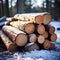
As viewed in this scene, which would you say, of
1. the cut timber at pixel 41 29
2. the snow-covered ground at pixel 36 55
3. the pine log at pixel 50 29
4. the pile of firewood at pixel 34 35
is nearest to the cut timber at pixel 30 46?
the pile of firewood at pixel 34 35

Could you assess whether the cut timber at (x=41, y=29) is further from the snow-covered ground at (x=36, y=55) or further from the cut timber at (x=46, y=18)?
the snow-covered ground at (x=36, y=55)

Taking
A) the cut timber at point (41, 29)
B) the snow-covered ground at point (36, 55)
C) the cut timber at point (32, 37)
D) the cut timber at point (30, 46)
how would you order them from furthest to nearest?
the cut timber at point (41, 29) → the cut timber at point (32, 37) → the cut timber at point (30, 46) → the snow-covered ground at point (36, 55)

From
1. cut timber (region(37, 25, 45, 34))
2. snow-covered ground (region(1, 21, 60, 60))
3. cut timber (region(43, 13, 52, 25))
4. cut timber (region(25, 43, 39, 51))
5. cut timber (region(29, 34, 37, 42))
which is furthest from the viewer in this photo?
cut timber (region(43, 13, 52, 25))

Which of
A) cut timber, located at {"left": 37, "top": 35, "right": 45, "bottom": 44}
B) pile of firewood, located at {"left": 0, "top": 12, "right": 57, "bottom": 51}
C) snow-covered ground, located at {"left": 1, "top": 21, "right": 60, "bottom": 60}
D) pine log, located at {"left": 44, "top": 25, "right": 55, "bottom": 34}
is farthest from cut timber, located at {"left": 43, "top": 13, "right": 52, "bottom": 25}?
snow-covered ground, located at {"left": 1, "top": 21, "right": 60, "bottom": 60}

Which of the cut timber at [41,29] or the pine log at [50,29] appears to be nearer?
the cut timber at [41,29]

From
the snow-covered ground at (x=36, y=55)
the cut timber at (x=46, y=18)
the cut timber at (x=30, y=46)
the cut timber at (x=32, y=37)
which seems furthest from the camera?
the cut timber at (x=46, y=18)

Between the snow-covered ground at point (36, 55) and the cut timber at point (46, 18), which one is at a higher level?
the cut timber at point (46, 18)

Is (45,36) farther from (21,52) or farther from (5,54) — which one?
(5,54)

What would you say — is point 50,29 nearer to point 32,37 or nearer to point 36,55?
point 32,37

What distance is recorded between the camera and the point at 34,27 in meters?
6.21

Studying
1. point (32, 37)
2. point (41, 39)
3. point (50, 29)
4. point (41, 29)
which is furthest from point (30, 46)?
point (50, 29)

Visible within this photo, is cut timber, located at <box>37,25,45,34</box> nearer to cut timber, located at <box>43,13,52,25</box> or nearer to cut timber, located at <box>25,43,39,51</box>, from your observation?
cut timber, located at <box>43,13,52,25</box>

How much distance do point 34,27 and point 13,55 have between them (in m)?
1.36

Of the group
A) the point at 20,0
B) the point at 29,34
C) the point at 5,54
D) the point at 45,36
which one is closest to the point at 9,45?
the point at 5,54
